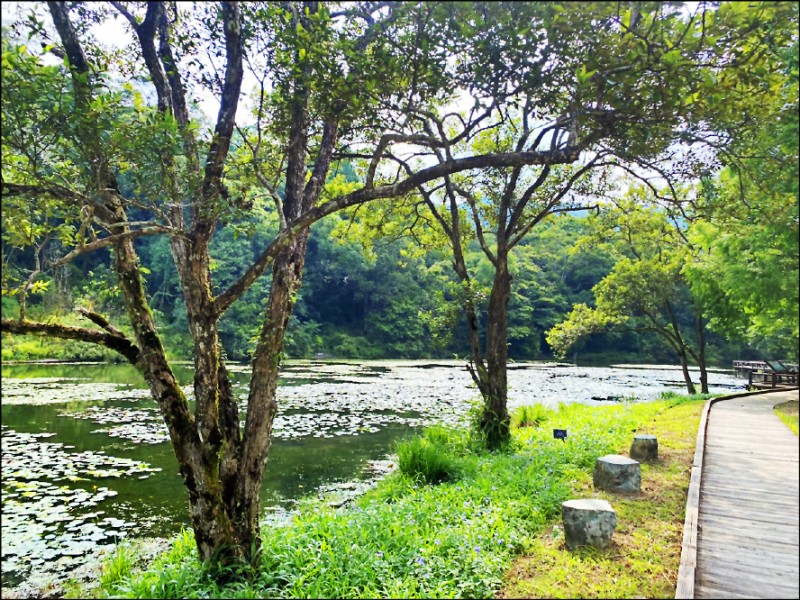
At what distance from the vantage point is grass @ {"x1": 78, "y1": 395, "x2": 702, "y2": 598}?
4.19 metres

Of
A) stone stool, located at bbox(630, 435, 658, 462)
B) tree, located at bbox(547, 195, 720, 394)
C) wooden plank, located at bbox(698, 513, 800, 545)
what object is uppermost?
tree, located at bbox(547, 195, 720, 394)

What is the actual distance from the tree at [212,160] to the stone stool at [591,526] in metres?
2.91

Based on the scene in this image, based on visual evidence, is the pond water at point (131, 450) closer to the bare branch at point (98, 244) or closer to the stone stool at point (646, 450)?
the stone stool at point (646, 450)

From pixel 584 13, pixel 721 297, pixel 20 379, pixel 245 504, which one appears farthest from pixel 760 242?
pixel 20 379

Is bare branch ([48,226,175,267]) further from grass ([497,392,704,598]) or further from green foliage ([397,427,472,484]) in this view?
Result: green foliage ([397,427,472,484])

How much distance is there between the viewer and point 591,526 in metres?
4.75

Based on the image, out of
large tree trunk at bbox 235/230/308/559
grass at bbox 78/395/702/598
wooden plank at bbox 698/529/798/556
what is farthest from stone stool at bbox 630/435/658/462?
large tree trunk at bbox 235/230/308/559

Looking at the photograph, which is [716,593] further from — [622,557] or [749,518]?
[749,518]

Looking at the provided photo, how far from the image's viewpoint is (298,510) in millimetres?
7438

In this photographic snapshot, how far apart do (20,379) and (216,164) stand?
20.8 metres

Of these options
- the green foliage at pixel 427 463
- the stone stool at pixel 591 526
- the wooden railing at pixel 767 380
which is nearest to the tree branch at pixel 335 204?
the stone stool at pixel 591 526

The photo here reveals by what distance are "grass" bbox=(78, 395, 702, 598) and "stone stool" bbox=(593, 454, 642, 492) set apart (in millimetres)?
207

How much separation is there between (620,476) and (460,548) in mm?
2765

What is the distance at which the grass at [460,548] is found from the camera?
165 inches
